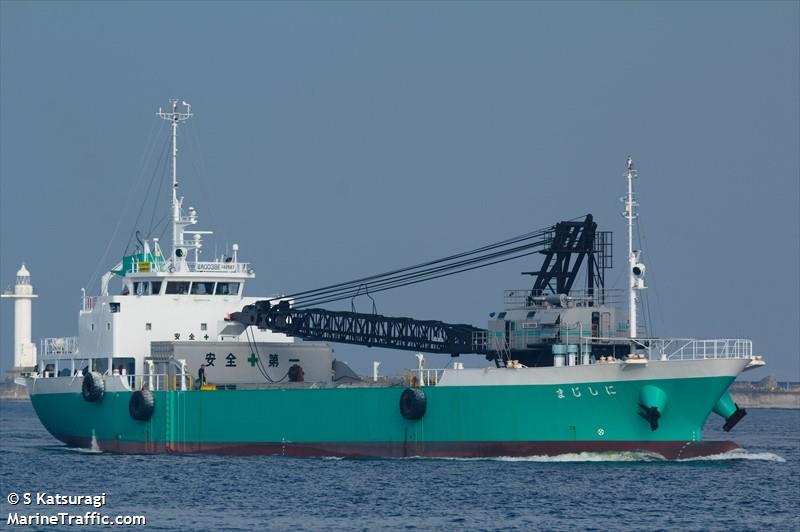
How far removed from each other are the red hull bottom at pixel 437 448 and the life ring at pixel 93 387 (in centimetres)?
201

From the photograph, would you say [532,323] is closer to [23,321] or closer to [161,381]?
[161,381]

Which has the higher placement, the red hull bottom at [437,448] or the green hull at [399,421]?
the green hull at [399,421]

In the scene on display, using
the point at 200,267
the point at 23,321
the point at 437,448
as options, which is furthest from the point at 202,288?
the point at 23,321

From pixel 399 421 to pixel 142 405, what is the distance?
1077cm

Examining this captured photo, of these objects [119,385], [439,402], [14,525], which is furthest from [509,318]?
[14,525]

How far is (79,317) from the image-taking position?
61.8 m

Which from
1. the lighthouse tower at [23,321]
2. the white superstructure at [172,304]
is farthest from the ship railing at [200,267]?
the lighthouse tower at [23,321]

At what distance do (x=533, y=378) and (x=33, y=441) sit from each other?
29.4 metres

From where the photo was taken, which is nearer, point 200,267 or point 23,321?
point 200,267

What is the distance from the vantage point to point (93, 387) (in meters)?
57.4

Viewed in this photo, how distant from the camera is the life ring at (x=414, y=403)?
160 feet

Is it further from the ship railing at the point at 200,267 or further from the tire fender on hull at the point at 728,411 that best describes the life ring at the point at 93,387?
the tire fender on hull at the point at 728,411

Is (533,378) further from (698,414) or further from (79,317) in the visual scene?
(79,317)

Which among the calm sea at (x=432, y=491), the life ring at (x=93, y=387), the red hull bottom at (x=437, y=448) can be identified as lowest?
the calm sea at (x=432, y=491)
